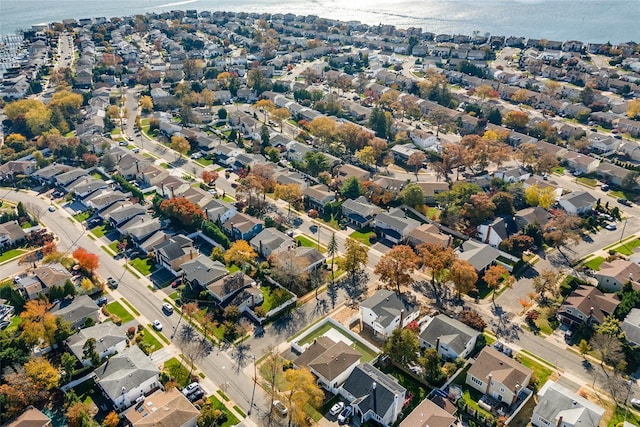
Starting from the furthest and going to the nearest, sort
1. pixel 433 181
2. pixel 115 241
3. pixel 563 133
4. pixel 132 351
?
pixel 563 133, pixel 433 181, pixel 115 241, pixel 132 351

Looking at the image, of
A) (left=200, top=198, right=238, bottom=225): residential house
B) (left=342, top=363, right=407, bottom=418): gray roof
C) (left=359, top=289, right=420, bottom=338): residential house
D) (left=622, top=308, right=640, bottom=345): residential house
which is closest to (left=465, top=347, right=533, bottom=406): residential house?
(left=342, top=363, right=407, bottom=418): gray roof

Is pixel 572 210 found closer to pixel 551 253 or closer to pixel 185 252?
pixel 551 253

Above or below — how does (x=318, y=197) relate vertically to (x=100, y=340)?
below

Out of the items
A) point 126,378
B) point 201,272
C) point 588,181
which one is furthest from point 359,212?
point 588,181

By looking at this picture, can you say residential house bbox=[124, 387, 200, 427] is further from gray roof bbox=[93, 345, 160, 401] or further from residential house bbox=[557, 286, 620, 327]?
residential house bbox=[557, 286, 620, 327]

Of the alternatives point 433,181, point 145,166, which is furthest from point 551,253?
point 145,166

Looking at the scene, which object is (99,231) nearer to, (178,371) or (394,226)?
(178,371)

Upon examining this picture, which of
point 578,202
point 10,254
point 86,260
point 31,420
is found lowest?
point 10,254
